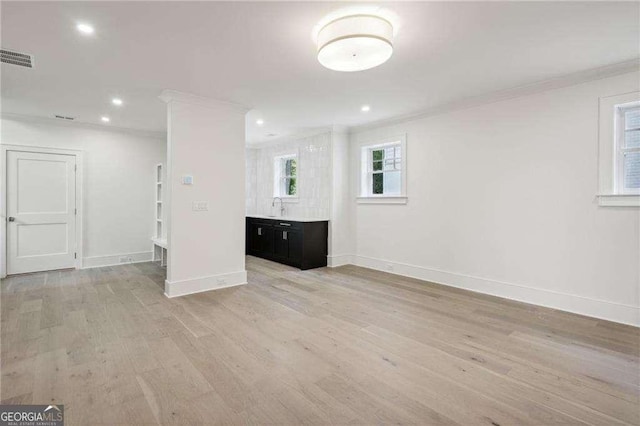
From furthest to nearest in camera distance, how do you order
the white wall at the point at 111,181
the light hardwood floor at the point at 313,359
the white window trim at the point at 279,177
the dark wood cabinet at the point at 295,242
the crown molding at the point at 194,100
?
the white window trim at the point at 279,177 → the dark wood cabinet at the point at 295,242 → the white wall at the point at 111,181 → the crown molding at the point at 194,100 → the light hardwood floor at the point at 313,359

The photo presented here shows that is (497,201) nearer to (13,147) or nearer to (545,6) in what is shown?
(545,6)

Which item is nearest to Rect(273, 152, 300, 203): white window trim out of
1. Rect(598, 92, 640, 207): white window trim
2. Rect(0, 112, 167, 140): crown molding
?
Rect(0, 112, 167, 140): crown molding

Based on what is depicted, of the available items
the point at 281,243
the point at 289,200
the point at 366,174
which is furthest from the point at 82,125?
the point at 366,174

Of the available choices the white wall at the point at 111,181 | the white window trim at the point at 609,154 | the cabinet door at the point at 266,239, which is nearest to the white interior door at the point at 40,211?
the white wall at the point at 111,181

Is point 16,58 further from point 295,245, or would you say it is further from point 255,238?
point 255,238

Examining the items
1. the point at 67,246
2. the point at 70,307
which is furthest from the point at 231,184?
the point at 67,246

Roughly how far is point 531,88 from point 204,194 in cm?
433

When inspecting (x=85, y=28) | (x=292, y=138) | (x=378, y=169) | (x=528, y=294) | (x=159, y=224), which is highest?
(x=292, y=138)

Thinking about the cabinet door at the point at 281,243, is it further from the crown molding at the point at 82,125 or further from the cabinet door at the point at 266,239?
the crown molding at the point at 82,125

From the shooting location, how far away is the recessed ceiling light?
2.53 meters

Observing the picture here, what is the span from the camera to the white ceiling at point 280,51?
235cm

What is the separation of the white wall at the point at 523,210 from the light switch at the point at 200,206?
307cm

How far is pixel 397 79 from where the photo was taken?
12.0ft

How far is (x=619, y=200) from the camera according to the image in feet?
10.7
